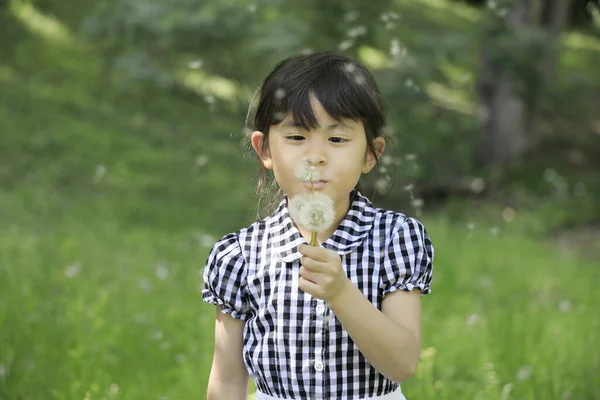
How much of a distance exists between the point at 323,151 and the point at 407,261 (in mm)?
308

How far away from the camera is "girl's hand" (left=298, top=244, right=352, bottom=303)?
1696 millimetres

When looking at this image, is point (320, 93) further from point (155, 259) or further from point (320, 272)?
point (155, 259)

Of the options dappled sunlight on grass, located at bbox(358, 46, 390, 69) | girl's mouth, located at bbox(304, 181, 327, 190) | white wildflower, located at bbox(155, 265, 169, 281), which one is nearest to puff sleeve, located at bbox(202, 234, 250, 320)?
girl's mouth, located at bbox(304, 181, 327, 190)

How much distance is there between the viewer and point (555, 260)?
660cm

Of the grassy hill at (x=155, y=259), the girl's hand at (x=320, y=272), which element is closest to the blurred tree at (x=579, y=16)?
the grassy hill at (x=155, y=259)

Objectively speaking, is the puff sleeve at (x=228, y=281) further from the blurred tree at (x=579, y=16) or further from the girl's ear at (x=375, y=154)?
the blurred tree at (x=579, y=16)

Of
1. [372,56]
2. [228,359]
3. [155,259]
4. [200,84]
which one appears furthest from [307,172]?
[200,84]

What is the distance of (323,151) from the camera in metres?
1.90

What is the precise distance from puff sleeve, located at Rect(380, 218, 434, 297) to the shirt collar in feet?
0.24

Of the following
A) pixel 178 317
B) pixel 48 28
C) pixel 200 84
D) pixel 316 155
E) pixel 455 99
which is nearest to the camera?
pixel 316 155

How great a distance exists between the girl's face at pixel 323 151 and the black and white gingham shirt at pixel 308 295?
130 millimetres

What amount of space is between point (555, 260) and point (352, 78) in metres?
4.96

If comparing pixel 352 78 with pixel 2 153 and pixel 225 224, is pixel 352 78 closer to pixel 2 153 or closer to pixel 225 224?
pixel 225 224

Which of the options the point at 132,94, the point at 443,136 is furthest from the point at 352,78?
the point at 132,94
